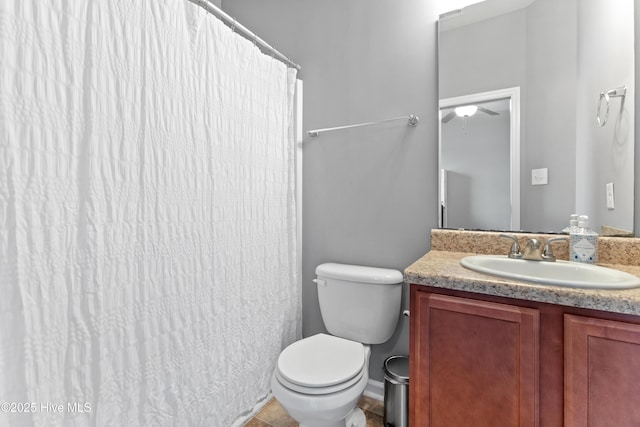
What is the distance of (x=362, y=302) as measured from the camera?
1.58m

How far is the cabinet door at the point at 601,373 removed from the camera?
0.77m

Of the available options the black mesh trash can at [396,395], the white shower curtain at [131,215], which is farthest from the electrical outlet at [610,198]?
the white shower curtain at [131,215]

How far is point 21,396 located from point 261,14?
7.73 feet

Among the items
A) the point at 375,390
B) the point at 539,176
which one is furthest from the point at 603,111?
the point at 375,390

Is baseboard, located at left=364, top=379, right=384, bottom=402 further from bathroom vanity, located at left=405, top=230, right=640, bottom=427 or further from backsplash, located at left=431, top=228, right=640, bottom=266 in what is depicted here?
backsplash, located at left=431, top=228, right=640, bottom=266

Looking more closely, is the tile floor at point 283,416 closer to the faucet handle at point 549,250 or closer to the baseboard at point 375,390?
the baseboard at point 375,390

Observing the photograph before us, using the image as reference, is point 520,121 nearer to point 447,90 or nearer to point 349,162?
point 447,90

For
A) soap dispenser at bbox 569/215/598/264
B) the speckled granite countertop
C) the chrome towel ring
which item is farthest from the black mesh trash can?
the chrome towel ring

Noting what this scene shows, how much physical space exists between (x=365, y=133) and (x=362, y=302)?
97 centimetres

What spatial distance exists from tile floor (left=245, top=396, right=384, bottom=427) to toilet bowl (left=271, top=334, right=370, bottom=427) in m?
0.25

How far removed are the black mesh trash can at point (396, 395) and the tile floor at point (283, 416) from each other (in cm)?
10

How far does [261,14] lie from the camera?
82.6 inches

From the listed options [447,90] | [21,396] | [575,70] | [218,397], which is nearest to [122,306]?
[21,396]

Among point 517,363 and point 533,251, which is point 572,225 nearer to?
point 533,251
